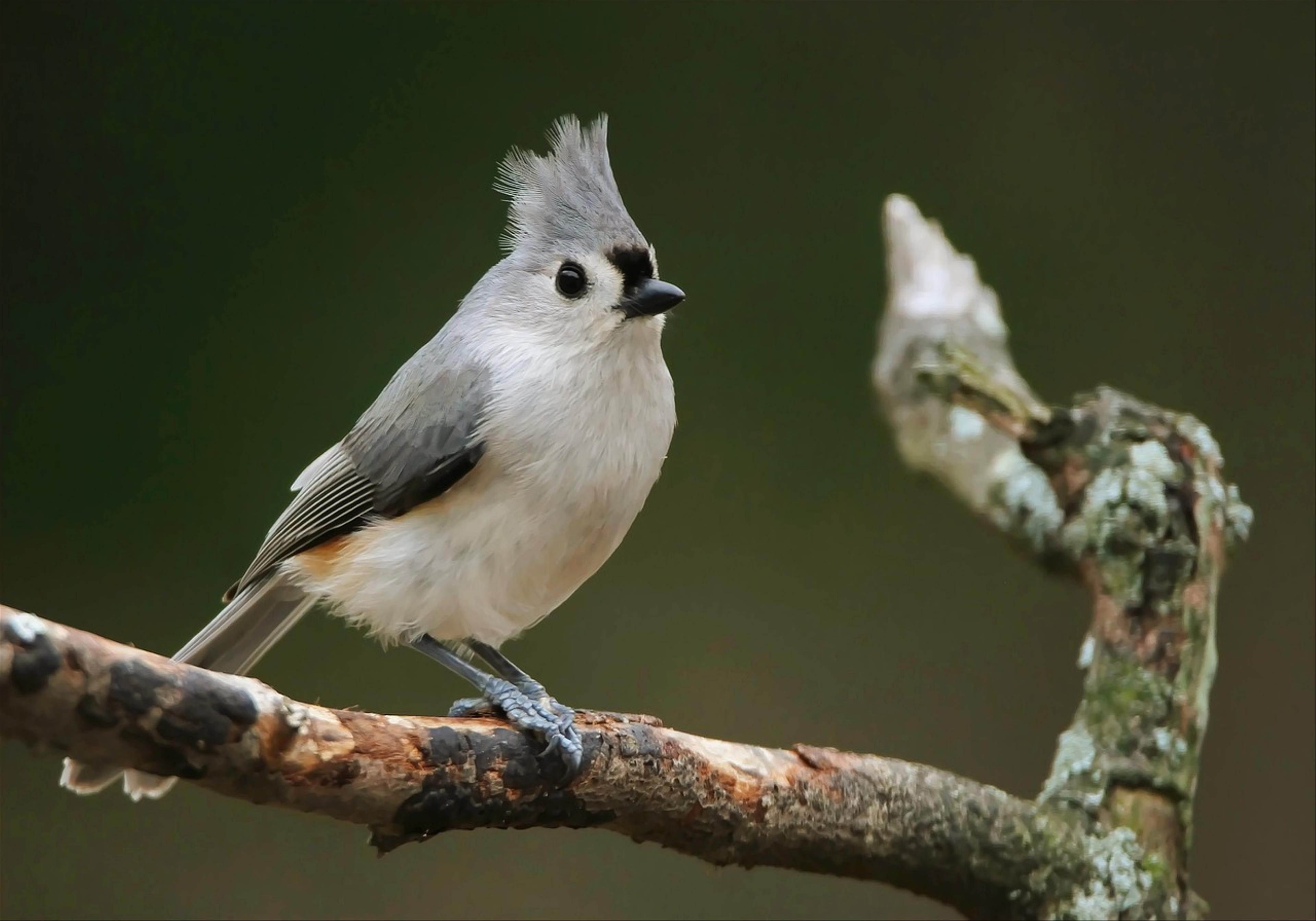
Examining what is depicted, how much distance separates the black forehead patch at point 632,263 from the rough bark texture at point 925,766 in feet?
1.95

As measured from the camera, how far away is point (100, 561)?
9.05 ft

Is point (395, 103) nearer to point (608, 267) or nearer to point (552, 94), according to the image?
point (552, 94)

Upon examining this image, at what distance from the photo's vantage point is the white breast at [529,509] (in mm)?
1587

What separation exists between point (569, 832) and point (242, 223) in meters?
1.68

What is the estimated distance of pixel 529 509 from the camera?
1.58 metres

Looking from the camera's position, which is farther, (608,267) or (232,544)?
(232,544)

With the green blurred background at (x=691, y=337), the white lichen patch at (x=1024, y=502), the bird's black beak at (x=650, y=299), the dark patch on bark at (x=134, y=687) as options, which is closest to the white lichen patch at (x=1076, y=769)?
the white lichen patch at (x=1024, y=502)

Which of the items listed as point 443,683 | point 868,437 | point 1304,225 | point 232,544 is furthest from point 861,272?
point 232,544

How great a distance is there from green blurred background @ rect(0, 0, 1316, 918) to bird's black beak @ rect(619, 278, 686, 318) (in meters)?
1.32

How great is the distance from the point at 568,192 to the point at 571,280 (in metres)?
0.14

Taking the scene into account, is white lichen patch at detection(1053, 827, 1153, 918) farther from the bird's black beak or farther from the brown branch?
the bird's black beak

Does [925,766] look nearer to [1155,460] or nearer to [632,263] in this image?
[1155,460]

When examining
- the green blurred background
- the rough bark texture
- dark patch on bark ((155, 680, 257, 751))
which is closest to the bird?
the rough bark texture

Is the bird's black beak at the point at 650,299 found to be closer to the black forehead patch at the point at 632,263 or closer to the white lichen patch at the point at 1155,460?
the black forehead patch at the point at 632,263
